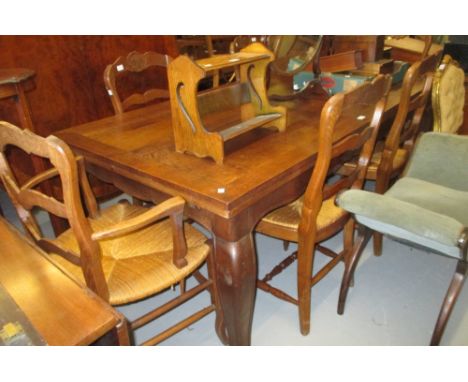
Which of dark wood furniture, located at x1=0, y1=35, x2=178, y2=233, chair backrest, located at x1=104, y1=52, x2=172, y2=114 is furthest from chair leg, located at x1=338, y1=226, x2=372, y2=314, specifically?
dark wood furniture, located at x1=0, y1=35, x2=178, y2=233

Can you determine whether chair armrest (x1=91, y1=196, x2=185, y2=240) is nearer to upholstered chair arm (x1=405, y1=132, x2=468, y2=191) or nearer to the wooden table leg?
the wooden table leg

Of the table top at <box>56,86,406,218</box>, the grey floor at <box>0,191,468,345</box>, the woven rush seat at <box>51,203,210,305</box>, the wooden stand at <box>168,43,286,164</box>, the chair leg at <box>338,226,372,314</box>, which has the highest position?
the wooden stand at <box>168,43,286,164</box>

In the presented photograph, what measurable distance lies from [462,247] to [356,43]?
63.7 inches

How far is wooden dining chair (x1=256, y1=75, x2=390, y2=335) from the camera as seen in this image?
115 cm

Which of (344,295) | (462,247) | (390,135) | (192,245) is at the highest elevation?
(390,135)

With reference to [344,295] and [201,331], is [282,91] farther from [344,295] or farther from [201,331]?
[201,331]

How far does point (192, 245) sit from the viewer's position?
1390 mm

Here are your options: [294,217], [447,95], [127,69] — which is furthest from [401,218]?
[127,69]

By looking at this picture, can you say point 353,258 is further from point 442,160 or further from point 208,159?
point 208,159

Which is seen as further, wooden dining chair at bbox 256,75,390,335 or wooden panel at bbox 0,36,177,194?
wooden panel at bbox 0,36,177,194

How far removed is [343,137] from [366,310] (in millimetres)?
812

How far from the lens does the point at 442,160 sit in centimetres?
165

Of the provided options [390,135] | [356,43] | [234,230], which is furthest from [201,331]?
[356,43]
